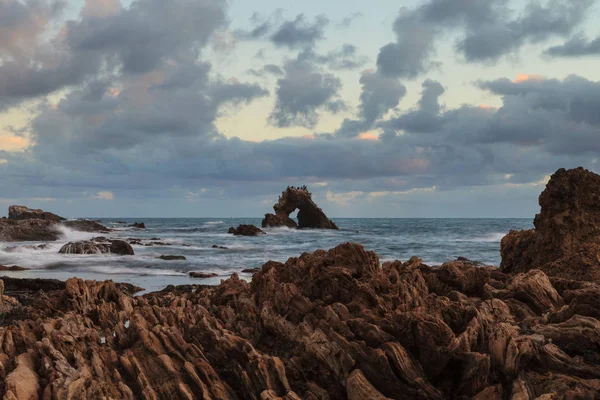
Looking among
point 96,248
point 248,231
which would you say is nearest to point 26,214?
point 248,231

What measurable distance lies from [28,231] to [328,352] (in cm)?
6312

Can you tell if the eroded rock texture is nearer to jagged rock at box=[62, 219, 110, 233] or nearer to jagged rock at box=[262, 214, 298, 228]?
jagged rock at box=[62, 219, 110, 233]

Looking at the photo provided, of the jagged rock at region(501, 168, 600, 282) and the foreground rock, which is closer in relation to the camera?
the jagged rock at region(501, 168, 600, 282)

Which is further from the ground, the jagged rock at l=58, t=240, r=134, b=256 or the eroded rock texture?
the eroded rock texture

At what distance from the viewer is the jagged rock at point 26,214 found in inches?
3687

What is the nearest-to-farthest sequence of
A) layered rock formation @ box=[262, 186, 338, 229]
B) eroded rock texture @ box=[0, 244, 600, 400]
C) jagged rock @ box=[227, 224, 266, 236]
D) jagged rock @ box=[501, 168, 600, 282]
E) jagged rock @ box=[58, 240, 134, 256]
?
eroded rock texture @ box=[0, 244, 600, 400]
jagged rock @ box=[501, 168, 600, 282]
jagged rock @ box=[58, 240, 134, 256]
jagged rock @ box=[227, 224, 266, 236]
layered rock formation @ box=[262, 186, 338, 229]

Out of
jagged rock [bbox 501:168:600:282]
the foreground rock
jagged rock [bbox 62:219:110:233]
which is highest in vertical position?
jagged rock [bbox 501:168:600:282]

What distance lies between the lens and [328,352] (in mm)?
6988

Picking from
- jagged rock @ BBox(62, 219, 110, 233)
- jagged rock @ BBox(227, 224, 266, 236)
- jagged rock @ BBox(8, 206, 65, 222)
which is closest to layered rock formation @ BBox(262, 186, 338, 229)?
jagged rock @ BBox(227, 224, 266, 236)

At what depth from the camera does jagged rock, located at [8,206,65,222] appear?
307 ft

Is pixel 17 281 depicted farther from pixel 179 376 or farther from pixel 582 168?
pixel 582 168

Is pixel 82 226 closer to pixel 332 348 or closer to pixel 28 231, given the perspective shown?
pixel 28 231

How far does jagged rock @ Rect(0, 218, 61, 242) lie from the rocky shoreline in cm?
5390

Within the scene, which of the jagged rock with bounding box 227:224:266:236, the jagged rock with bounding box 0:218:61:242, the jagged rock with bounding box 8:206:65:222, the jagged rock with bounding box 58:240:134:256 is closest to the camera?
the jagged rock with bounding box 58:240:134:256
